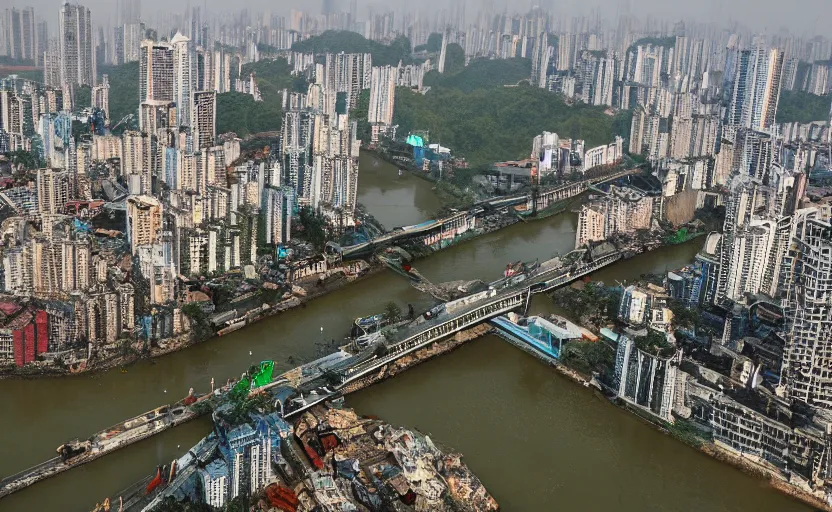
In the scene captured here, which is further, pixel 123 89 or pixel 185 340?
pixel 123 89

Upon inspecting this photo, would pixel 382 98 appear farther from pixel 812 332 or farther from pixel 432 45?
pixel 812 332

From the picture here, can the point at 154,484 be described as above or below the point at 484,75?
below

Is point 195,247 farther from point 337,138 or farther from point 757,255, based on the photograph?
point 757,255

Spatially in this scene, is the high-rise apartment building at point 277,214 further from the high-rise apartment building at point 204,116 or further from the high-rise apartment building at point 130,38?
the high-rise apartment building at point 130,38

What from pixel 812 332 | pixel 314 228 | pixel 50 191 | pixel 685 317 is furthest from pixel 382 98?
pixel 812 332

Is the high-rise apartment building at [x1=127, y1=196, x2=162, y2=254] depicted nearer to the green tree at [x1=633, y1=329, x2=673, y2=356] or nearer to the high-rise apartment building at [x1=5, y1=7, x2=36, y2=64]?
the green tree at [x1=633, y1=329, x2=673, y2=356]

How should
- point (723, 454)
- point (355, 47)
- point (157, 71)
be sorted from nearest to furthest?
point (723, 454) < point (157, 71) < point (355, 47)

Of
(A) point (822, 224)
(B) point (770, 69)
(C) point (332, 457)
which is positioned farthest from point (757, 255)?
(B) point (770, 69)
